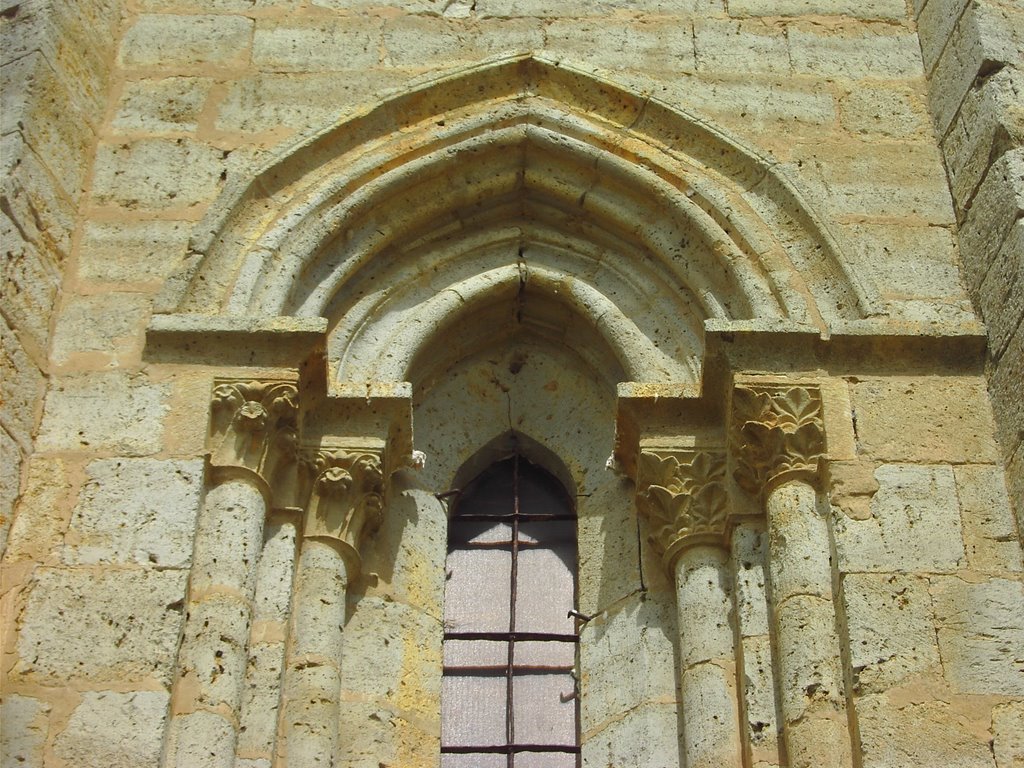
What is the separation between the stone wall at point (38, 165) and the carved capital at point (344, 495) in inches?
40.5

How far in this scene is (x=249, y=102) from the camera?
758 cm

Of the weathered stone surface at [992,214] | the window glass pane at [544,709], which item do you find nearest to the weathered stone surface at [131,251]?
the window glass pane at [544,709]

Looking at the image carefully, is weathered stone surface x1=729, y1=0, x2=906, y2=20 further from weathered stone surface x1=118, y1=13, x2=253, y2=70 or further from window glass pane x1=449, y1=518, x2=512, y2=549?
window glass pane x1=449, y1=518, x2=512, y2=549

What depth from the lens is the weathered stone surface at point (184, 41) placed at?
7750 mm

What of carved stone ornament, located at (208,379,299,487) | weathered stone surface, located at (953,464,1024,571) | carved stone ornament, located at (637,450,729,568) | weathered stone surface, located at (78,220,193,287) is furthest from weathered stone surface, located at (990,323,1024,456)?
weathered stone surface, located at (78,220,193,287)

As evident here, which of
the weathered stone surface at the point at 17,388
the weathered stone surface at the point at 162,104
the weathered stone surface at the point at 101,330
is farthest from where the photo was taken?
the weathered stone surface at the point at 162,104

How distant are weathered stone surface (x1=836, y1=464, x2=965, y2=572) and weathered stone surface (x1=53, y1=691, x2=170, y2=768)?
7.61 ft

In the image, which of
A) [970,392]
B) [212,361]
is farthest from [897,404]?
[212,361]

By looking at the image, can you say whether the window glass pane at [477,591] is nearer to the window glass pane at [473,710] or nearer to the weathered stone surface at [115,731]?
the window glass pane at [473,710]

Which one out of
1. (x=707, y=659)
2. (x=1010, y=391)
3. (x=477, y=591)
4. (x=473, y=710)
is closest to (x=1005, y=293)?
(x=1010, y=391)

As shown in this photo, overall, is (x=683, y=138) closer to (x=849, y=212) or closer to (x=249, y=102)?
(x=849, y=212)

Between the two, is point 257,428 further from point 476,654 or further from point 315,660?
point 476,654

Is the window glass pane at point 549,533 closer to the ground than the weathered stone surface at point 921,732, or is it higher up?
higher up

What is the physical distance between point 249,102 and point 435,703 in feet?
9.09
